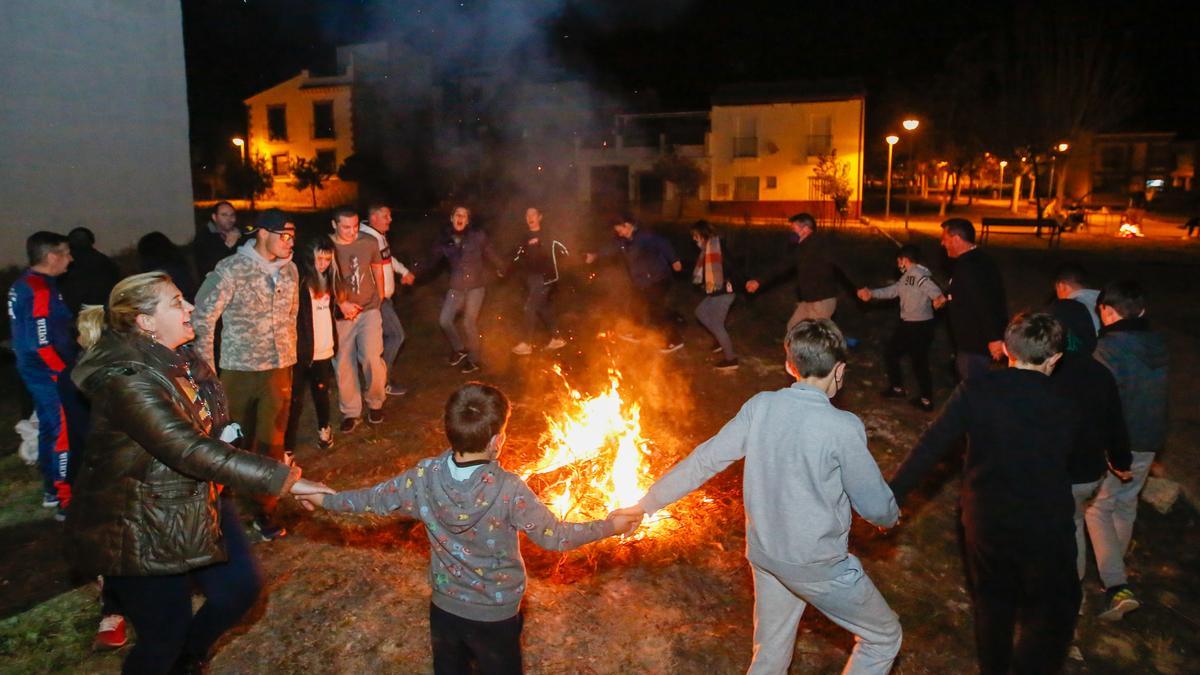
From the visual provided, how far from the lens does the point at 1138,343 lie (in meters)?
4.81

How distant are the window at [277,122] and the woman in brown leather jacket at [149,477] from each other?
4555 centimetres

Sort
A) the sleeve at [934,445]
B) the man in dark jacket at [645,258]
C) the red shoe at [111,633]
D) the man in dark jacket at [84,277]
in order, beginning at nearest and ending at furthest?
the sleeve at [934,445]
the red shoe at [111,633]
the man in dark jacket at [84,277]
the man in dark jacket at [645,258]

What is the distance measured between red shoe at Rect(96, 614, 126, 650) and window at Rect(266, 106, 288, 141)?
44.8 m

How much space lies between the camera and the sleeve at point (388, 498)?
2984 mm

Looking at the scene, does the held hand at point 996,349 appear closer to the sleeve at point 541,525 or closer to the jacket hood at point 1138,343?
the jacket hood at point 1138,343

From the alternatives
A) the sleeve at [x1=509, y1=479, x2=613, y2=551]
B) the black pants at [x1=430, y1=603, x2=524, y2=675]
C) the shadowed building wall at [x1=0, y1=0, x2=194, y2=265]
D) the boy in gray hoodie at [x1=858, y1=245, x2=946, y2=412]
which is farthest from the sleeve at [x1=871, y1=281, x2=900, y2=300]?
the shadowed building wall at [x1=0, y1=0, x2=194, y2=265]

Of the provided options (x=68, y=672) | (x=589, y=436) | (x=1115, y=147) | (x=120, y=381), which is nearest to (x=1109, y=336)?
(x=589, y=436)

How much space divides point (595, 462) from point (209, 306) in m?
3.02

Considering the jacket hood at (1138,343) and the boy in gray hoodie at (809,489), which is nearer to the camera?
the boy in gray hoodie at (809,489)

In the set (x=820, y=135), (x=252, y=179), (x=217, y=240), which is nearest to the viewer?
(x=217, y=240)

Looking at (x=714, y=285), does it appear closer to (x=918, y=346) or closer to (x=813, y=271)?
(x=813, y=271)

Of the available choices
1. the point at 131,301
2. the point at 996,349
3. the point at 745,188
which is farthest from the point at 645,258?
the point at 745,188

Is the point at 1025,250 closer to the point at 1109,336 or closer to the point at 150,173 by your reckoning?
the point at 1109,336

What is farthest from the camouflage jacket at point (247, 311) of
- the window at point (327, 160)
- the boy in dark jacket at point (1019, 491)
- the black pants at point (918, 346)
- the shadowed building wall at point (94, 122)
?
the window at point (327, 160)
